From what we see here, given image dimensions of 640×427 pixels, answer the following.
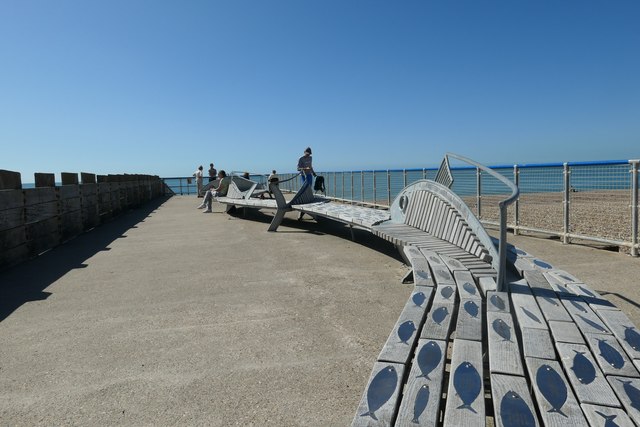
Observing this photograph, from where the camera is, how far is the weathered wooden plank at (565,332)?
250cm

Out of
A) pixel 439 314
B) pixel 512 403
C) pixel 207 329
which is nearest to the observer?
pixel 512 403

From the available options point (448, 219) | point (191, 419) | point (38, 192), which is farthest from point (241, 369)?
point (38, 192)

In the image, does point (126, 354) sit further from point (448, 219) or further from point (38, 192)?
point (38, 192)

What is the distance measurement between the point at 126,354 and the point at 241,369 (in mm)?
1001

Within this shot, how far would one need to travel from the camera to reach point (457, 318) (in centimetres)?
295

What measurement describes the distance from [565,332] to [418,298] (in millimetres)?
973

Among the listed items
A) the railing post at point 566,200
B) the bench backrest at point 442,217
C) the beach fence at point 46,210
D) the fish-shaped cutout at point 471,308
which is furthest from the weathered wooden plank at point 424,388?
the beach fence at point 46,210

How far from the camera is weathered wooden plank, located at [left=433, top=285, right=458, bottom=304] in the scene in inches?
126

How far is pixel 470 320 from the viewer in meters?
2.84

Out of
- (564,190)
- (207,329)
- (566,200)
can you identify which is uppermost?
(564,190)

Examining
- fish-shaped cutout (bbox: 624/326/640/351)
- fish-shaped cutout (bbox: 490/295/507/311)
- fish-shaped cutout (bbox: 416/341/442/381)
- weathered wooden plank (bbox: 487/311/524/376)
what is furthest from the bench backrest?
fish-shaped cutout (bbox: 416/341/442/381)

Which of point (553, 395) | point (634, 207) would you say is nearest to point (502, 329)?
point (553, 395)

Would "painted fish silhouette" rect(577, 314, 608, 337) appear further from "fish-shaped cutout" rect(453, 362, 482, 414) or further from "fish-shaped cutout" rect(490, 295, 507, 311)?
"fish-shaped cutout" rect(453, 362, 482, 414)

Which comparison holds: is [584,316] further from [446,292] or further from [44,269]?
[44,269]
